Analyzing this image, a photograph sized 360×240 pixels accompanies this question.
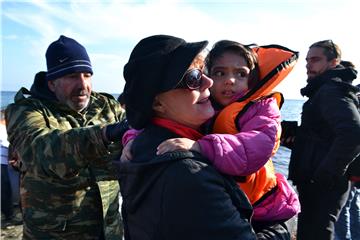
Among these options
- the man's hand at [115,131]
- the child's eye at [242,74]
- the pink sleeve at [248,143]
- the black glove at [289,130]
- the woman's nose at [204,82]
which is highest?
the woman's nose at [204,82]

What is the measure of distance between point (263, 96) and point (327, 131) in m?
2.25

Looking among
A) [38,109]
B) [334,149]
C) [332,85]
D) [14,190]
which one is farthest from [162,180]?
[14,190]

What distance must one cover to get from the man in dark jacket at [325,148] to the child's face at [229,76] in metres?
1.97

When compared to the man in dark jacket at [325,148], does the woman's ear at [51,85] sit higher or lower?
higher

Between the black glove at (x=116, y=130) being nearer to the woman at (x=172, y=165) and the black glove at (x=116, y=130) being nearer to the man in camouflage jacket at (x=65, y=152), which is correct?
the man in camouflage jacket at (x=65, y=152)

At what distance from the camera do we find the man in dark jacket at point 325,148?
12.6 ft

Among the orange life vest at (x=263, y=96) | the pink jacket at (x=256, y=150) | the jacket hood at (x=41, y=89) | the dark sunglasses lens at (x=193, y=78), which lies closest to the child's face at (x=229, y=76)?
the orange life vest at (x=263, y=96)

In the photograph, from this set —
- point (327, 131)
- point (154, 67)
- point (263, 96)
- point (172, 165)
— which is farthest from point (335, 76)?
point (172, 165)

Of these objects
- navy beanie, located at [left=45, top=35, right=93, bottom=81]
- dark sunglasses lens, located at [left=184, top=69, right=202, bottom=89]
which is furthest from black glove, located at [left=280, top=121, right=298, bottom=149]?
dark sunglasses lens, located at [left=184, top=69, right=202, bottom=89]

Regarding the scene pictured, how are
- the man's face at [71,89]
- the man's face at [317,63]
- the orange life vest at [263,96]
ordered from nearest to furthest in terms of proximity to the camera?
the orange life vest at [263,96] < the man's face at [71,89] < the man's face at [317,63]

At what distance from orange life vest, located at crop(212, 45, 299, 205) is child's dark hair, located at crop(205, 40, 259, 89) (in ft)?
0.16

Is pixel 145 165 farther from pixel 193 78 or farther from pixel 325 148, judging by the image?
pixel 325 148

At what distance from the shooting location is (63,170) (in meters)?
2.58

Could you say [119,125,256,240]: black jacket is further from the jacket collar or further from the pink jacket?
the jacket collar
